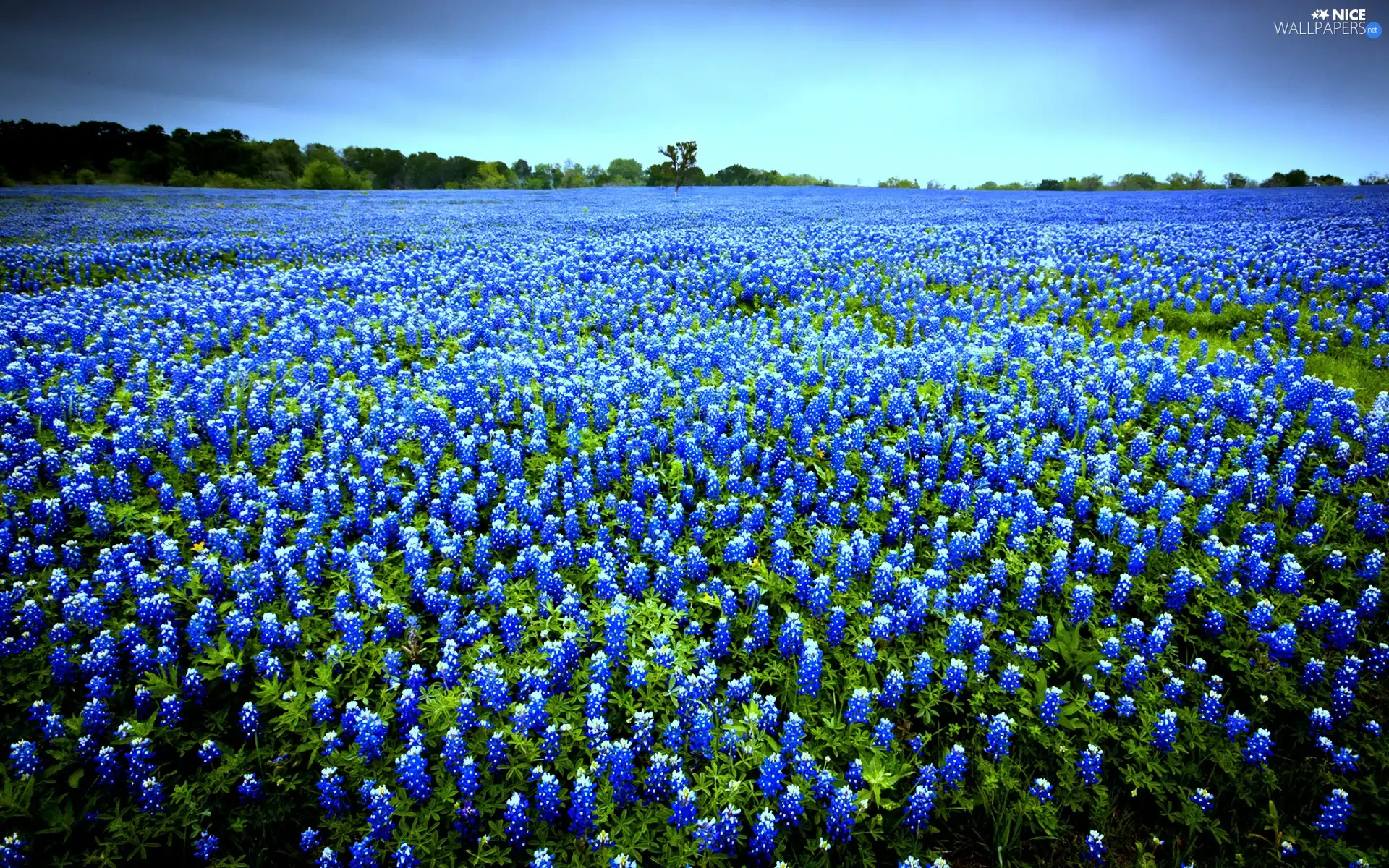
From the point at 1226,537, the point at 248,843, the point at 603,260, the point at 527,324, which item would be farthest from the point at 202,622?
the point at 603,260

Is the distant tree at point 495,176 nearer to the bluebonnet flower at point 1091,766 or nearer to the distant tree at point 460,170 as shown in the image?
the distant tree at point 460,170

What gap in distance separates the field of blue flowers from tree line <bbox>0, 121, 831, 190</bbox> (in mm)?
35389

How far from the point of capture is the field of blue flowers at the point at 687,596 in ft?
10.5

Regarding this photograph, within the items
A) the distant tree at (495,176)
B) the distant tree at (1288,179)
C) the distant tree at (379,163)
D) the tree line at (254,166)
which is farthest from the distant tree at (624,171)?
the distant tree at (1288,179)

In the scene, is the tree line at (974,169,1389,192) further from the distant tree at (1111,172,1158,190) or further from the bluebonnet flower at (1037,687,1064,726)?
the bluebonnet flower at (1037,687,1064,726)

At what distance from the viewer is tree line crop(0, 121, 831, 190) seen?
3822 cm

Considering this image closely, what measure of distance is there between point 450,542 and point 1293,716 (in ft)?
18.2

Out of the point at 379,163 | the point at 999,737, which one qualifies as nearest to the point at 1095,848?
the point at 999,737

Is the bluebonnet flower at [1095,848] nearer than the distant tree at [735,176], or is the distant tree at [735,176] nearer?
the bluebonnet flower at [1095,848]

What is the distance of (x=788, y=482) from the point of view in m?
5.22

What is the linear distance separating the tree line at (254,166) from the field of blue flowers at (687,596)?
116ft

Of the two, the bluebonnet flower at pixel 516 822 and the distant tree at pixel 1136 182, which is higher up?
the distant tree at pixel 1136 182

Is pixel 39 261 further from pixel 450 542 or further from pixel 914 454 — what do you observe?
pixel 914 454

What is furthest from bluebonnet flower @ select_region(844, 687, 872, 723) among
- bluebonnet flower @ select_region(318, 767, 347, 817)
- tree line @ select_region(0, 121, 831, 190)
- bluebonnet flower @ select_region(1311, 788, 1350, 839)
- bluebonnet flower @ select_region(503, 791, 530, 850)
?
tree line @ select_region(0, 121, 831, 190)
